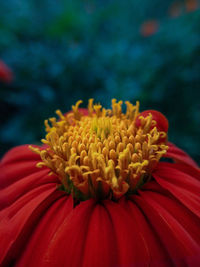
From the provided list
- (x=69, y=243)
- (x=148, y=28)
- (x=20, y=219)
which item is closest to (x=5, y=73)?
(x=148, y=28)

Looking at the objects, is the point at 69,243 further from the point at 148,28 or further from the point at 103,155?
the point at 148,28

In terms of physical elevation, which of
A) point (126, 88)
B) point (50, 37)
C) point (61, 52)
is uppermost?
point (50, 37)

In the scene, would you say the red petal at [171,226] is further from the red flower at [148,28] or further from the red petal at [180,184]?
the red flower at [148,28]

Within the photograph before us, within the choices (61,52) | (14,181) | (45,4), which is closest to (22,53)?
(61,52)

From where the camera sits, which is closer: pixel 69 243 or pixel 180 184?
pixel 69 243

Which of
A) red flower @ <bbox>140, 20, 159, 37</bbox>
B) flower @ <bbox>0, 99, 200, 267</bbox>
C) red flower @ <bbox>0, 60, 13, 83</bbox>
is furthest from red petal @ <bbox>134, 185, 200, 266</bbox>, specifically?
red flower @ <bbox>140, 20, 159, 37</bbox>

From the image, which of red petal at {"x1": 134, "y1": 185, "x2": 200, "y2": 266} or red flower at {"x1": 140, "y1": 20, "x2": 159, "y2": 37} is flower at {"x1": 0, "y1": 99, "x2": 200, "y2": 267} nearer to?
red petal at {"x1": 134, "y1": 185, "x2": 200, "y2": 266}

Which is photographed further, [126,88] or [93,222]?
[126,88]

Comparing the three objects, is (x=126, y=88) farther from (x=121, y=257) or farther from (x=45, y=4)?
(x=45, y=4)
